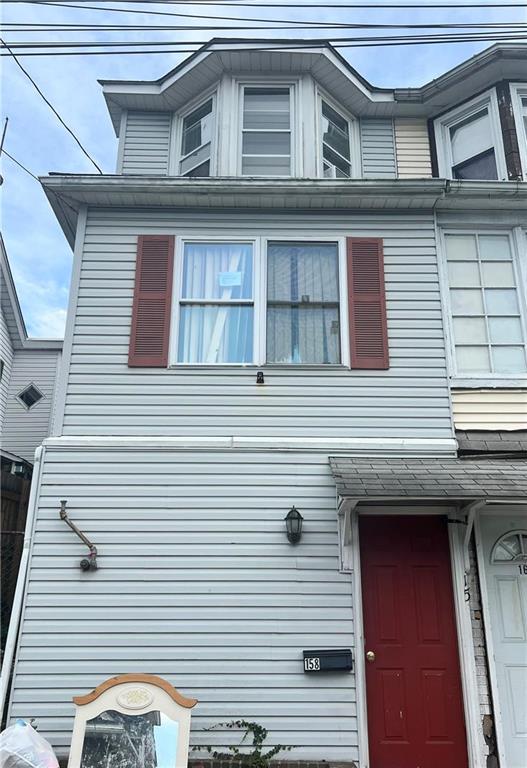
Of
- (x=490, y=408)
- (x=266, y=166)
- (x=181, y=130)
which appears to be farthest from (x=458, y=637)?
(x=181, y=130)

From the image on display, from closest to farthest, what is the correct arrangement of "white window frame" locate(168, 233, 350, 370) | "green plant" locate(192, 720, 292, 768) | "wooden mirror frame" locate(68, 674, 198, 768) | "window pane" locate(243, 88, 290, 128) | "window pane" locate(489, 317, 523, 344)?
1. "wooden mirror frame" locate(68, 674, 198, 768)
2. "green plant" locate(192, 720, 292, 768)
3. "white window frame" locate(168, 233, 350, 370)
4. "window pane" locate(489, 317, 523, 344)
5. "window pane" locate(243, 88, 290, 128)

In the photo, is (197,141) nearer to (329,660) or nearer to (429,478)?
(429,478)

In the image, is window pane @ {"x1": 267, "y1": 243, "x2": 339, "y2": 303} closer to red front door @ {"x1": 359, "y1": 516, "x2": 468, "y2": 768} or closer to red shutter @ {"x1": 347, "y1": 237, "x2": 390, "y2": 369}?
red shutter @ {"x1": 347, "y1": 237, "x2": 390, "y2": 369}

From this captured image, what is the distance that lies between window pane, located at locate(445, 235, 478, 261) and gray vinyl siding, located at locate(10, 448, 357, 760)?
9.45ft

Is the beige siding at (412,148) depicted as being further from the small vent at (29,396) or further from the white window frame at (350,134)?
the small vent at (29,396)

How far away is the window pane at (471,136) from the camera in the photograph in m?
6.48

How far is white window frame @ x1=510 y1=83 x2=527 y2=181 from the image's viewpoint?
618 cm

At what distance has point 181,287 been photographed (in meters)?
5.61

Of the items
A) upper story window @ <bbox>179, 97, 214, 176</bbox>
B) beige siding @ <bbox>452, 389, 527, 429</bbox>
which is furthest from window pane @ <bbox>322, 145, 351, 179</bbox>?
beige siding @ <bbox>452, 389, 527, 429</bbox>

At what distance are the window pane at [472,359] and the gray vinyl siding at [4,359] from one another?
32.0 ft

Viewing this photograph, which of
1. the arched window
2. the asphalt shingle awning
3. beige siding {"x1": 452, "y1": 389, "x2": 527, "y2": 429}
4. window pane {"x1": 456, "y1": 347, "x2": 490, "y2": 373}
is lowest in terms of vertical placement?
the arched window

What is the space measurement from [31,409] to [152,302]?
773 cm

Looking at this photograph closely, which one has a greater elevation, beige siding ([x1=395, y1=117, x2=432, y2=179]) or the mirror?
beige siding ([x1=395, y1=117, x2=432, y2=179])

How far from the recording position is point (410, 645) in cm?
457
